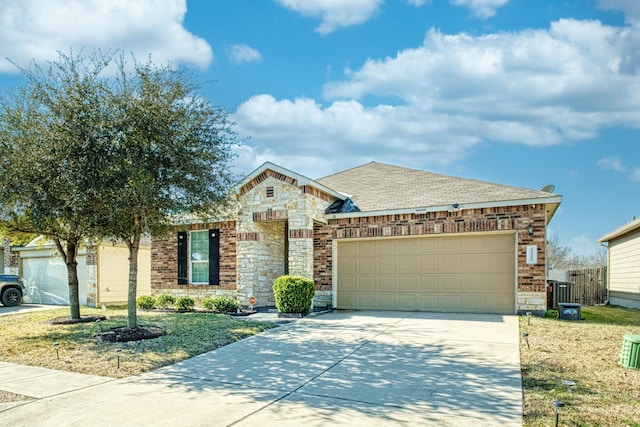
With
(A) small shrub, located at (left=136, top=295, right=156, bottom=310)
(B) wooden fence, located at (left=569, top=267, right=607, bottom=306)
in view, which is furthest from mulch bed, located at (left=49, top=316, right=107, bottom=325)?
(B) wooden fence, located at (left=569, top=267, right=607, bottom=306)

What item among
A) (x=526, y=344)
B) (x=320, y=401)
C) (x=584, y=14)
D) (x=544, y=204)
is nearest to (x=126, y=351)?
(x=320, y=401)

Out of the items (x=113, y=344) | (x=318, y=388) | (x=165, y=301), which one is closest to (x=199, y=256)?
(x=165, y=301)

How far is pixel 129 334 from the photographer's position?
9.24 metres

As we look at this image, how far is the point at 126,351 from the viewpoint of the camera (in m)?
8.05

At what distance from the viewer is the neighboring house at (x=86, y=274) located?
1709cm

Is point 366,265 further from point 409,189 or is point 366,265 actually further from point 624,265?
point 624,265

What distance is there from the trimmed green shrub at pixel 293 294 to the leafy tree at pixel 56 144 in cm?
498

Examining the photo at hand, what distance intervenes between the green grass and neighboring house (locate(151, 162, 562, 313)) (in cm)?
299

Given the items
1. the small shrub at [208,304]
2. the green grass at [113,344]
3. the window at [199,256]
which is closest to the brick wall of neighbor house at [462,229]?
the small shrub at [208,304]

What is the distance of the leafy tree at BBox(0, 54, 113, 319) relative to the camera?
855 cm

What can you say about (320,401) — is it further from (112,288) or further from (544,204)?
(112,288)

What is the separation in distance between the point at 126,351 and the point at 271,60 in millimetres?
8581

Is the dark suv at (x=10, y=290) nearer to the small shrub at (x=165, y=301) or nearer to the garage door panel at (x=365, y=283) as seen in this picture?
the small shrub at (x=165, y=301)

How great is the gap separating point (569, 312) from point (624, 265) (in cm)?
823
